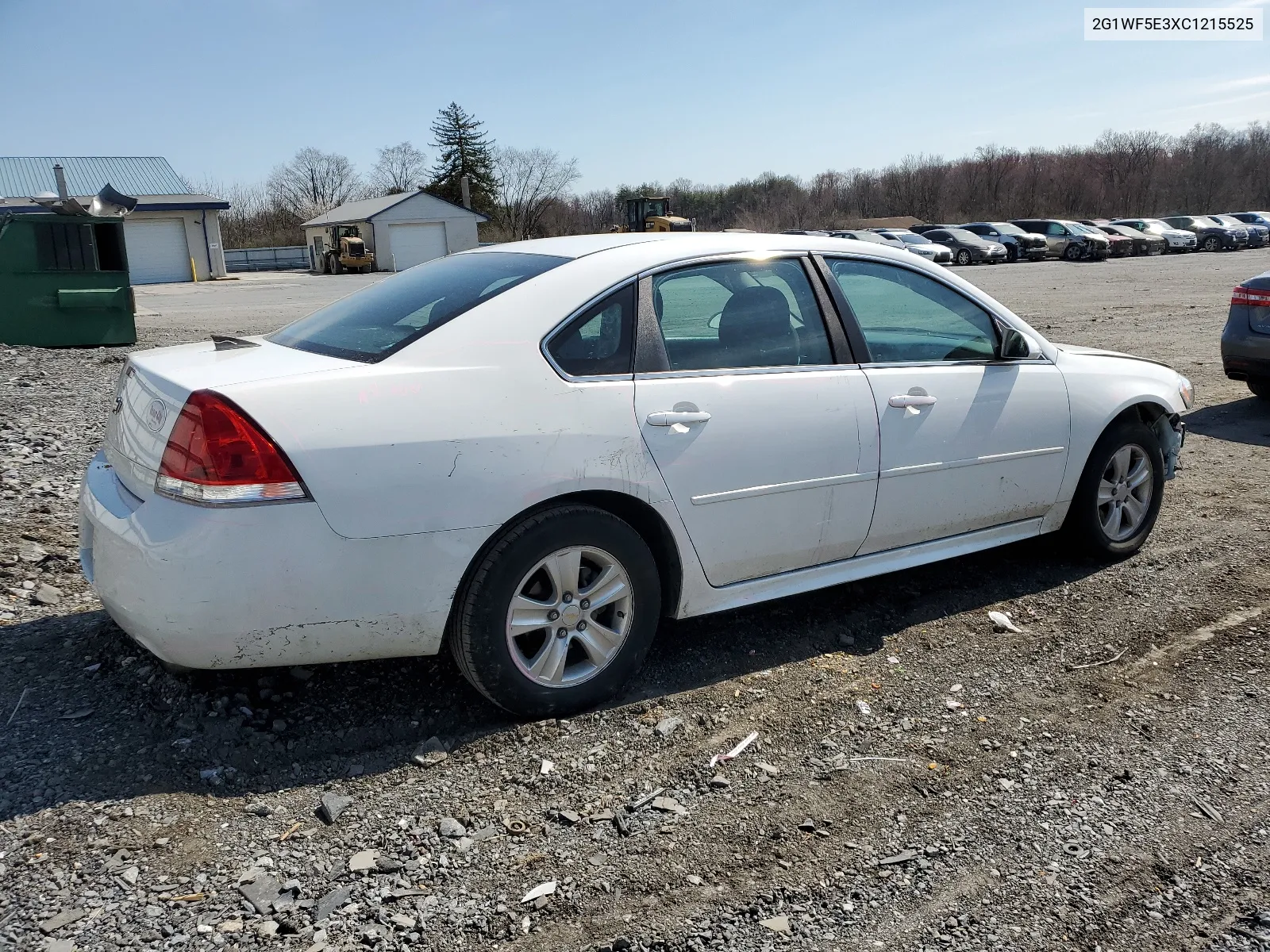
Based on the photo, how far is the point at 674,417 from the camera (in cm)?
345

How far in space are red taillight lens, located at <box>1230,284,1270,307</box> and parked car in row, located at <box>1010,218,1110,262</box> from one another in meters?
35.3

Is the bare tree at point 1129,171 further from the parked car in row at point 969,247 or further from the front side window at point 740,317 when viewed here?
the front side window at point 740,317

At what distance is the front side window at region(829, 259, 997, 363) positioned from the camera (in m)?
4.12

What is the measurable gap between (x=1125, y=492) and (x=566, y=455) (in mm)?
3215

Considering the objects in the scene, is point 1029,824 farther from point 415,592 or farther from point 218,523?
point 218,523

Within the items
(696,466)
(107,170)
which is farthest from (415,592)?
(107,170)

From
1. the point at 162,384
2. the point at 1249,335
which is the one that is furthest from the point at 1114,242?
the point at 162,384

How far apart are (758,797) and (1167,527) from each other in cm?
370

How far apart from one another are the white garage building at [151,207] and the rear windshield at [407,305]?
4686cm

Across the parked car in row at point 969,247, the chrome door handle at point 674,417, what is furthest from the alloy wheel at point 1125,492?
the parked car in row at point 969,247

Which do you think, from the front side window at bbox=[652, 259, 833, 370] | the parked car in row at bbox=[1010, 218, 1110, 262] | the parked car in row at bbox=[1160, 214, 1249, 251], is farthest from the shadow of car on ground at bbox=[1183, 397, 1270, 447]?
the parked car in row at bbox=[1160, 214, 1249, 251]

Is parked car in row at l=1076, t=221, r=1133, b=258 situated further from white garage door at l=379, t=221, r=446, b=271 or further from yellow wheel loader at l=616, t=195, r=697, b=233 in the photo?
white garage door at l=379, t=221, r=446, b=271

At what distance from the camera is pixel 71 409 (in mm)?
8234

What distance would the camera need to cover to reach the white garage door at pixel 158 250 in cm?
4541
